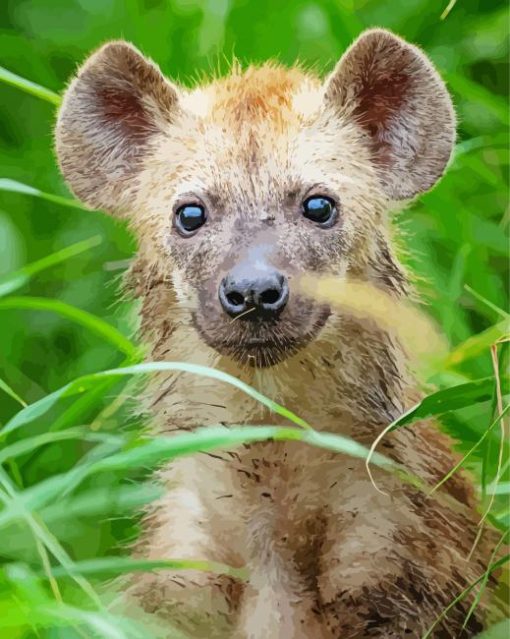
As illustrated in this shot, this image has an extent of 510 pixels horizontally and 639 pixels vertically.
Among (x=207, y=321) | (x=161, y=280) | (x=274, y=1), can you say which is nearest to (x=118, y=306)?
(x=161, y=280)

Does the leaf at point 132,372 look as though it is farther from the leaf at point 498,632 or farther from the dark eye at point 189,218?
the leaf at point 498,632

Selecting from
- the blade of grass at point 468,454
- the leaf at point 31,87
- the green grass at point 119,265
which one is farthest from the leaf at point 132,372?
the leaf at point 31,87

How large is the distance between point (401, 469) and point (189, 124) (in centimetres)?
60

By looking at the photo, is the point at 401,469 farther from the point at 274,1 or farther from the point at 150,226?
the point at 274,1

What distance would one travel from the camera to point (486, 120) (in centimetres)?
233

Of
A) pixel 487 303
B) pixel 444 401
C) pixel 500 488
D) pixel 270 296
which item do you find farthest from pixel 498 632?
pixel 270 296

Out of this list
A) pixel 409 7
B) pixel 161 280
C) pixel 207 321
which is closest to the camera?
pixel 207 321

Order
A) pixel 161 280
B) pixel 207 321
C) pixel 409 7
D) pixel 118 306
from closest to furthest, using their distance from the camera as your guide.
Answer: pixel 207 321 < pixel 161 280 < pixel 118 306 < pixel 409 7

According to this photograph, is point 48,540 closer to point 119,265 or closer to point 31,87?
point 119,265

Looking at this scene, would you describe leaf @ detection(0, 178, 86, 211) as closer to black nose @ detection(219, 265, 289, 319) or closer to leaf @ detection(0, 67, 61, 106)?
leaf @ detection(0, 67, 61, 106)

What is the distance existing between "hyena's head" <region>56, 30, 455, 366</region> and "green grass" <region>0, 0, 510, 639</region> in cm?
10

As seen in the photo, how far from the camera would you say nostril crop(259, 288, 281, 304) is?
5.55 ft

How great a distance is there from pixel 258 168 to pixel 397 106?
27cm

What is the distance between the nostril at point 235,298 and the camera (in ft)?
5.57
